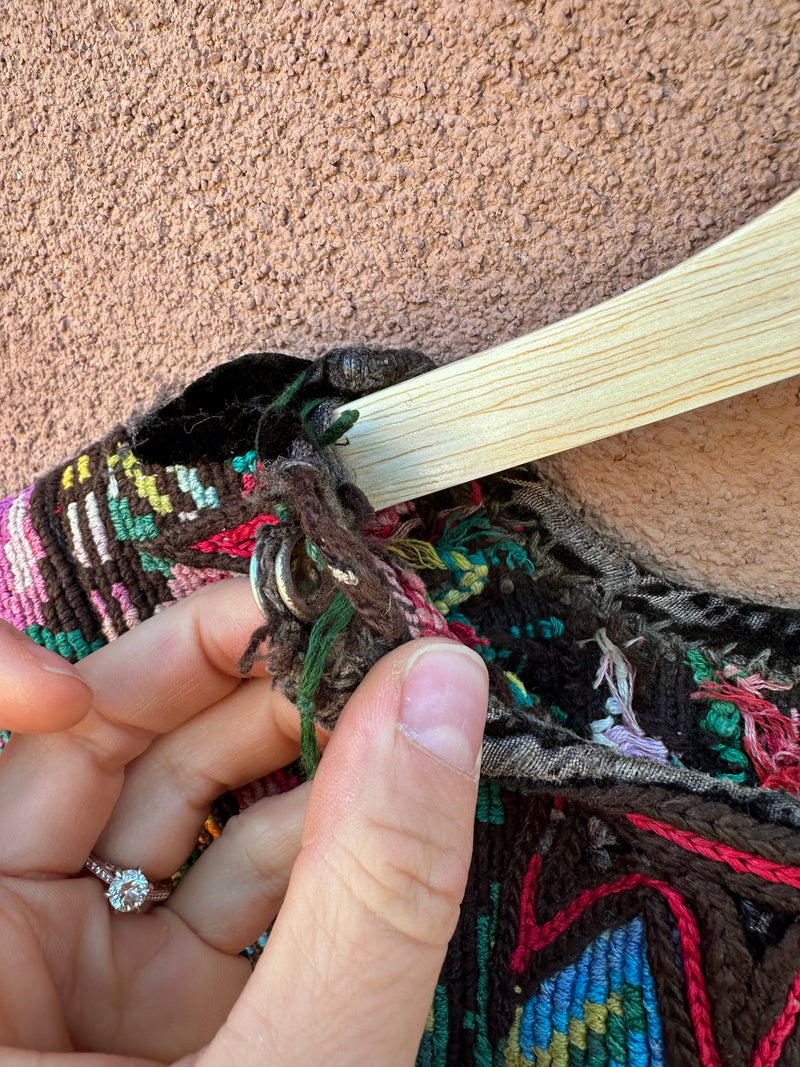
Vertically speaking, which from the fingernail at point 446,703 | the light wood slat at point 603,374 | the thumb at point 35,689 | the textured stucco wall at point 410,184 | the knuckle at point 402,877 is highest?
the textured stucco wall at point 410,184

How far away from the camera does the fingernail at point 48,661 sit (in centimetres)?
49

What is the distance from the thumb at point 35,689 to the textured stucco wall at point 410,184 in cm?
27

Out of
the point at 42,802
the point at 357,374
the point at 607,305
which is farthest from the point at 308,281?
the point at 42,802

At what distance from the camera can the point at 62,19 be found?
569 millimetres

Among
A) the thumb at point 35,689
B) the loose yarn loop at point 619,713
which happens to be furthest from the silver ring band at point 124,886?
the loose yarn loop at point 619,713

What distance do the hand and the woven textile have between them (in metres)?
0.04

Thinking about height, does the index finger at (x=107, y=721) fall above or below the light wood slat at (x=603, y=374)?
below

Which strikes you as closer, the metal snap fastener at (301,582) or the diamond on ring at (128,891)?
the metal snap fastener at (301,582)

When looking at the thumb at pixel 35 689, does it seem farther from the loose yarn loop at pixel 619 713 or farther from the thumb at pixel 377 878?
the loose yarn loop at pixel 619 713

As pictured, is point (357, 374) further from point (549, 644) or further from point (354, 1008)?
point (354, 1008)

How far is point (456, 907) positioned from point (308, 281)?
0.46 meters

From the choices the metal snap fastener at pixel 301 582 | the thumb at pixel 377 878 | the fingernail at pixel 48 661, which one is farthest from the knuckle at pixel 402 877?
the fingernail at pixel 48 661

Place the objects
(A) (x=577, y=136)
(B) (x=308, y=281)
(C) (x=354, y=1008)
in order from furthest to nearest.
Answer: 1. (B) (x=308, y=281)
2. (A) (x=577, y=136)
3. (C) (x=354, y=1008)

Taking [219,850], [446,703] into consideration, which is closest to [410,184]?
[446,703]
